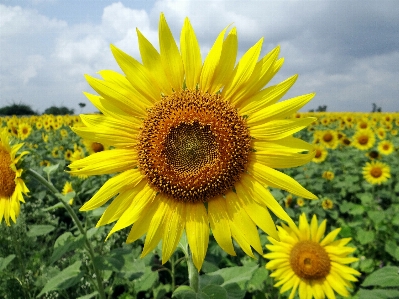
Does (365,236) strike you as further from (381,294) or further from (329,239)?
(381,294)

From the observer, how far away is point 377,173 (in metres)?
9.28

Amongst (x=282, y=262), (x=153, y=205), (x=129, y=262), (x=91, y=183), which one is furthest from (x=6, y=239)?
(x=153, y=205)

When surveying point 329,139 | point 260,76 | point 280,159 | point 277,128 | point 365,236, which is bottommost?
point 365,236

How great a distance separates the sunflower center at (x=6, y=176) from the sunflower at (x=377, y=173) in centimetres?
809

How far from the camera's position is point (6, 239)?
630cm

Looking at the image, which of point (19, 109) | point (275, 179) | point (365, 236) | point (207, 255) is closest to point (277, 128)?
point (275, 179)

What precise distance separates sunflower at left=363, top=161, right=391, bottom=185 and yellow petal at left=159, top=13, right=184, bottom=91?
820 centimetres

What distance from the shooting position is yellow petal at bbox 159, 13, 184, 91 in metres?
2.06

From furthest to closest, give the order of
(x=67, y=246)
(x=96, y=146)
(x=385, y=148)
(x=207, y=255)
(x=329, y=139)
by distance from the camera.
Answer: (x=329, y=139)
(x=385, y=148)
(x=96, y=146)
(x=207, y=255)
(x=67, y=246)

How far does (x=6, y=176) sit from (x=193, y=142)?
2.06 m

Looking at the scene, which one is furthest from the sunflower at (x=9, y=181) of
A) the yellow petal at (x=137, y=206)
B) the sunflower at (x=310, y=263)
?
the sunflower at (x=310, y=263)

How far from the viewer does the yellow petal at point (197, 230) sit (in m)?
2.16

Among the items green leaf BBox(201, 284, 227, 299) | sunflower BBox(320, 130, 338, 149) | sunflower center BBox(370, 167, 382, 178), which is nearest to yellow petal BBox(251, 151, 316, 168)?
green leaf BBox(201, 284, 227, 299)

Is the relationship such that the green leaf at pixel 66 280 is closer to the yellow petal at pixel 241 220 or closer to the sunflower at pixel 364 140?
the yellow petal at pixel 241 220
